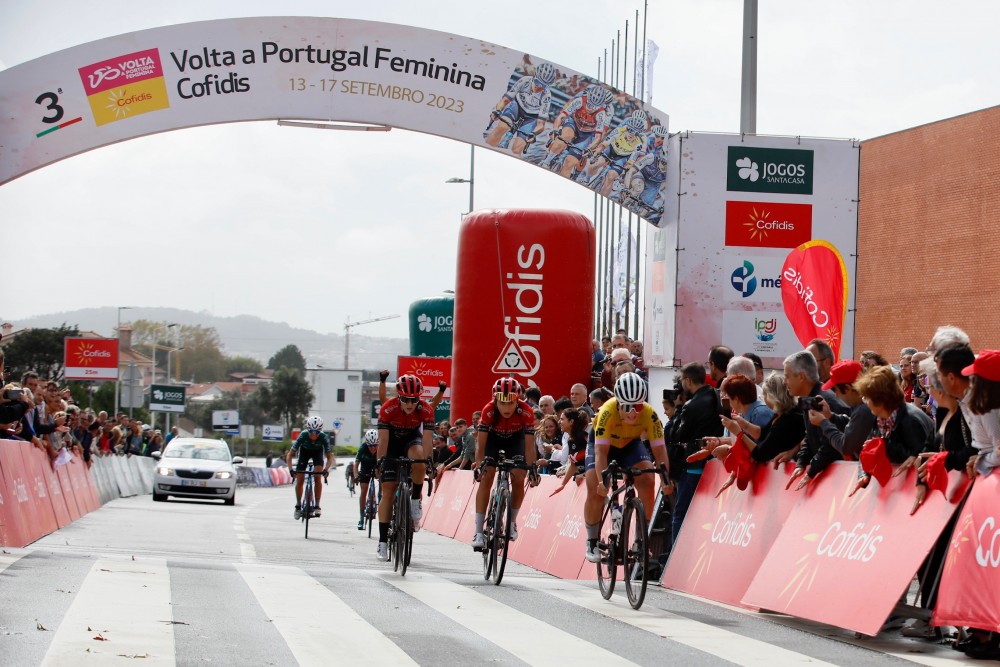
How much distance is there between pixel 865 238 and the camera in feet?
188

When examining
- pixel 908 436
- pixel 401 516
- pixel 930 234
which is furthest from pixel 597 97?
pixel 930 234

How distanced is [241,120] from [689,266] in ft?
25.1

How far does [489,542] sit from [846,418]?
12.1 feet

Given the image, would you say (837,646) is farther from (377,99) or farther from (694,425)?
(377,99)

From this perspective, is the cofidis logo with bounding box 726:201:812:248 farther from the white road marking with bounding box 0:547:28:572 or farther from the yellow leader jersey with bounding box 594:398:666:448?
the white road marking with bounding box 0:547:28:572

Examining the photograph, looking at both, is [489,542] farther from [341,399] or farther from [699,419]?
[341,399]

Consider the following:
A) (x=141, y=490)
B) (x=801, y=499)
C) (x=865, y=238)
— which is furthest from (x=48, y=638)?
(x=865, y=238)

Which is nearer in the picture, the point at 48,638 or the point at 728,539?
the point at 48,638

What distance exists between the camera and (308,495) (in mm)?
21078

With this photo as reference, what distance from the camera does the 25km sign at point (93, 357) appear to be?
6366 centimetres

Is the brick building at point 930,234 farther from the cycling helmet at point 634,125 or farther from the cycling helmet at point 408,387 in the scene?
the cycling helmet at point 408,387

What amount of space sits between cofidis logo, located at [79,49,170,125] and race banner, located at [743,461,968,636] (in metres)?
15.4

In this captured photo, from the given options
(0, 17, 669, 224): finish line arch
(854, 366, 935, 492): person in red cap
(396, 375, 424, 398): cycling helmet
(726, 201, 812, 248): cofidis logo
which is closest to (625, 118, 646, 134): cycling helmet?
(0, 17, 669, 224): finish line arch

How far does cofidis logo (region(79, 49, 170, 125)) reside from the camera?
22625 mm
